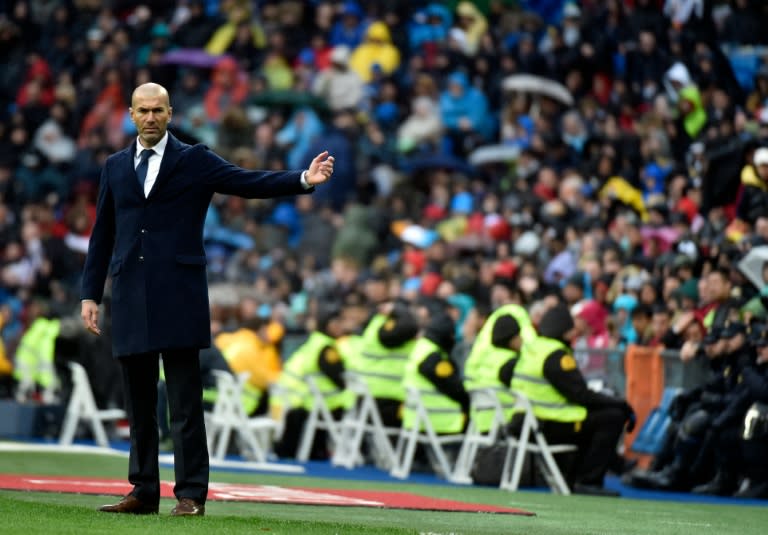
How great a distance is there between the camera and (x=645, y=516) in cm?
1255

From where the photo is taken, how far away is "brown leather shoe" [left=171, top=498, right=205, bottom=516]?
31.9ft

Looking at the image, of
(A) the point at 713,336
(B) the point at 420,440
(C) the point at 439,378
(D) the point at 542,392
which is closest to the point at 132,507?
(D) the point at 542,392

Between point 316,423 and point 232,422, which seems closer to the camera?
point 232,422

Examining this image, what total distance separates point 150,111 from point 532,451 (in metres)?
7.55

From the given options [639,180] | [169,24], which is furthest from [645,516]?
[169,24]

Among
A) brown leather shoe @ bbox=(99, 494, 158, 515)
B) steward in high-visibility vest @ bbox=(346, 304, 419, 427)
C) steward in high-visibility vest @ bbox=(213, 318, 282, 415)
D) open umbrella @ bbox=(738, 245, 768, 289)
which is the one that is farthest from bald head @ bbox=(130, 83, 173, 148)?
steward in high-visibility vest @ bbox=(213, 318, 282, 415)

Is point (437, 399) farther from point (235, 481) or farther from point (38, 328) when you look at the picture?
point (38, 328)

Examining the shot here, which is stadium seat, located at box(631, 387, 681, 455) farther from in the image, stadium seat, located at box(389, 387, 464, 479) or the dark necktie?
the dark necktie

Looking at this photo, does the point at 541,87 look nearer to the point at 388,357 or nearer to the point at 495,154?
the point at 495,154

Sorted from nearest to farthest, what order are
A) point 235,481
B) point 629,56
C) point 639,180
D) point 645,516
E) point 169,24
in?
point 645,516 → point 235,481 → point 639,180 → point 629,56 → point 169,24

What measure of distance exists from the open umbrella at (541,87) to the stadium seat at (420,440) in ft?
26.6

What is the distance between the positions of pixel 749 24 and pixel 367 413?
8.15 m

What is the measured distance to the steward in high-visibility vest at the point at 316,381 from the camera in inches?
803

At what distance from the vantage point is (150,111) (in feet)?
32.0
